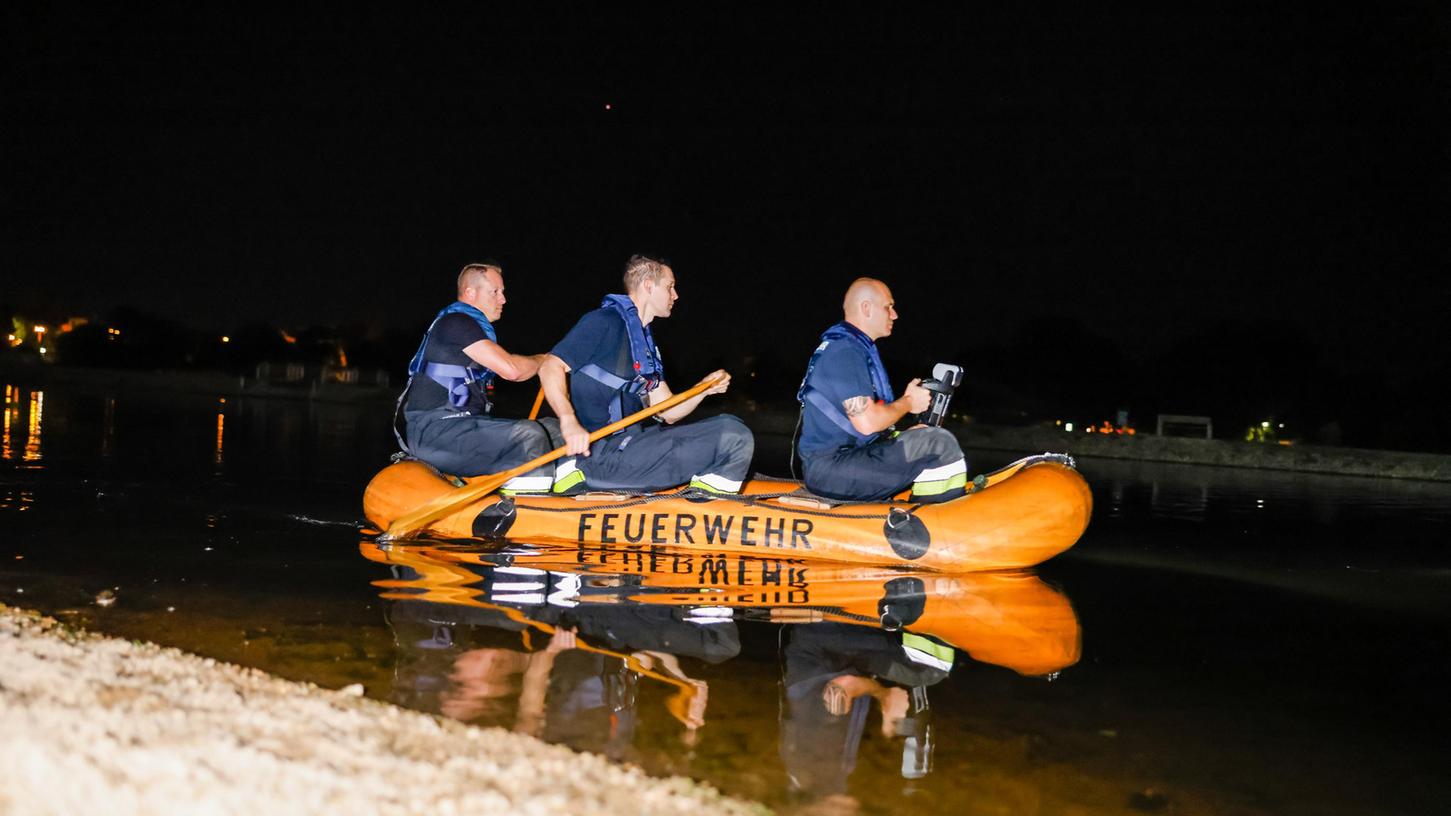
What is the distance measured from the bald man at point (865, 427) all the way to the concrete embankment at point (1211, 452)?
676 inches

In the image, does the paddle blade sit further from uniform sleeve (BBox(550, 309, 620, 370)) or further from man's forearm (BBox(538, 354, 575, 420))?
uniform sleeve (BBox(550, 309, 620, 370))

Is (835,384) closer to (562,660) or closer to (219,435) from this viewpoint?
(562,660)

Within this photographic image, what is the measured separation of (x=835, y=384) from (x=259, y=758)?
4973 millimetres

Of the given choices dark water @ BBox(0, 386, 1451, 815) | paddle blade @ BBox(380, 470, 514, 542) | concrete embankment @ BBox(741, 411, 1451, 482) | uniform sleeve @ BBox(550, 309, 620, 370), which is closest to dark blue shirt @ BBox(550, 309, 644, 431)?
uniform sleeve @ BBox(550, 309, 620, 370)

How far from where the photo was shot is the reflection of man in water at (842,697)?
3.36m

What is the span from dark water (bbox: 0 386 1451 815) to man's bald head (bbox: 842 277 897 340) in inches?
63.9

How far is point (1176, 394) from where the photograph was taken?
155 feet

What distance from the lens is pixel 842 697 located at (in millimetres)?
4102

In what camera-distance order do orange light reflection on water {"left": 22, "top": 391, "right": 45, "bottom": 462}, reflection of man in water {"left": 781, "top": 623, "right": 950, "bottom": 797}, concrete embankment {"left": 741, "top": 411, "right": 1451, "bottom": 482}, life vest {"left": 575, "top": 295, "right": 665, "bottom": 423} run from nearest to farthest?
reflection of man in water {"left": 781, "top": 623, "right": 950, "bottom": 797}
life vest {"left": 575, "top": 295, "right": 665, "bottom": 423}
orange light reflection on water {"left": 22, "top": 391, "right": 45, "bottom": 462}
concrete embankment {"left": 741, "top": 411, "right": 1451, "bottom": 482}

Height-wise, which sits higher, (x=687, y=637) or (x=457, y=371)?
(x=457, y=371)

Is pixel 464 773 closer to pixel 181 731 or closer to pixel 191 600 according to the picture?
pixel 181 731

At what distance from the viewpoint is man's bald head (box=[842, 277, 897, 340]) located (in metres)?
7.52

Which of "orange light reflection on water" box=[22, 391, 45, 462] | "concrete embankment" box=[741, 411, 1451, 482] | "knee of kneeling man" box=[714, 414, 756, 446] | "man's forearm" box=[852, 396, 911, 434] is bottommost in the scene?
"orange light reflection on water" box=[22, 391, 45, 462]

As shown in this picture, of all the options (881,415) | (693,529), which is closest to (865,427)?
(881,415)
